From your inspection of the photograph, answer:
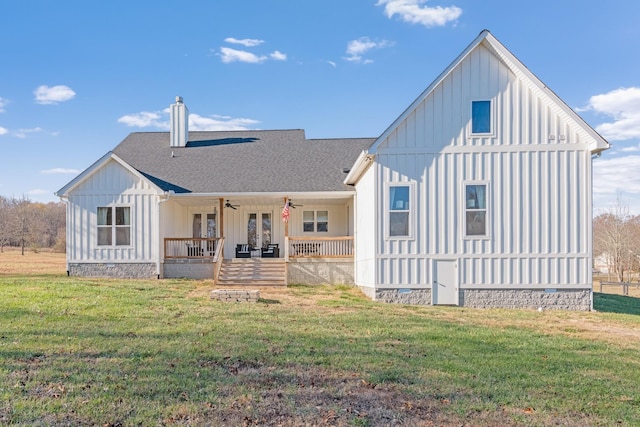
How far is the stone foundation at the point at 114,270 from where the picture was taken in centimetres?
1706

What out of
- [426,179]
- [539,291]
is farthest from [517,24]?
[539,291]

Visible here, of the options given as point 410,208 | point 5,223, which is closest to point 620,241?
point 410,208

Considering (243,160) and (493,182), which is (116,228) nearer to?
(243,160)

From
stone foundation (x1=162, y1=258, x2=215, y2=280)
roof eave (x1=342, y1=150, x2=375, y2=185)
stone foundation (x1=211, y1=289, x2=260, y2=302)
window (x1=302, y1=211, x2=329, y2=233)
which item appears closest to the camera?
stone foundation (x1=211, y1=289, x2=260, y2=302)

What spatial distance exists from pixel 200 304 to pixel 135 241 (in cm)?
748

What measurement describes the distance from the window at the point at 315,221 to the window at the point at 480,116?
28.8 feet

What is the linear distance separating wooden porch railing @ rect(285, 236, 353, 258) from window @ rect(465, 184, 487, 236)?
17.2 ft

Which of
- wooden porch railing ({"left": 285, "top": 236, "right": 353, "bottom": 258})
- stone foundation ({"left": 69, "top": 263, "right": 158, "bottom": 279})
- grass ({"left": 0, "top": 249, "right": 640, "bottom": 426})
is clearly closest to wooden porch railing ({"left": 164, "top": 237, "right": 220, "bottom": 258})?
stone foundation ({"left": 69, "top": 263, "right": 158, "bottom": 279})

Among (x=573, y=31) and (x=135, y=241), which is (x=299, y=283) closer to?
(x=135, y=241)

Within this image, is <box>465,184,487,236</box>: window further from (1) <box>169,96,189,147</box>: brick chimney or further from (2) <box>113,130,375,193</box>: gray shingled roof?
(1) <box>169,96,189,147</box>: brick chimney

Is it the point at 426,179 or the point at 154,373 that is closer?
the point at 154,373

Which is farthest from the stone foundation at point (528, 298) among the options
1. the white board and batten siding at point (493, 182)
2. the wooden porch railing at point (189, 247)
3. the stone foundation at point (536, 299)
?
the wooden porch railing at point (189, 247)

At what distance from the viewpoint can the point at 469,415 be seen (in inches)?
174

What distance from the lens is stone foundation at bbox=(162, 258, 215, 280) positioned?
17469mm
